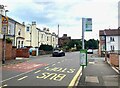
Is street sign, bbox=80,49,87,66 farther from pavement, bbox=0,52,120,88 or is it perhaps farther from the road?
the road

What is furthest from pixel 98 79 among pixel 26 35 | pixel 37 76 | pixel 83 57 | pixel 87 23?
pixel 26 35

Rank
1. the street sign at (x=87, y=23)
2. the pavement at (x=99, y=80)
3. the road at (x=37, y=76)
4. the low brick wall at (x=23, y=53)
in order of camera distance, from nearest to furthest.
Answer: the pavement at (x=99, y=80), the road at (x=37, y=76), the street sign at (x=87, y=23), the low brick wall at (x=23, y=53)

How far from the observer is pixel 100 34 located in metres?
70.8

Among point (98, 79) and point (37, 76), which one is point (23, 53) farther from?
point (98, 79)

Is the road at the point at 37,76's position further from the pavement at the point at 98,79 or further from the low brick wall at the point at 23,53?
the low brick wall at the point at 23,53

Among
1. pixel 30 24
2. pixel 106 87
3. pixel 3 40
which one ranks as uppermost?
pixel 30 24

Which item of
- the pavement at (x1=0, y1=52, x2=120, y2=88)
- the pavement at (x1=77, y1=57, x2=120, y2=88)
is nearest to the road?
the pavement at (x1=0, y1=52, x2=120, y2=88)

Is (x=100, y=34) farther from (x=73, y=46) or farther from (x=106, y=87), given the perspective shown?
(x=106, y=87)

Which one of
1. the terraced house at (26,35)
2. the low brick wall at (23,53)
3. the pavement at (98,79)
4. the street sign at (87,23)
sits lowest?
the pavement at (98,79)

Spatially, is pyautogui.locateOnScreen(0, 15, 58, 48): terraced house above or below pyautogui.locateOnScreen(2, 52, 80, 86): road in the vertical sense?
above

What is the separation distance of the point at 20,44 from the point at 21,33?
2.59 m

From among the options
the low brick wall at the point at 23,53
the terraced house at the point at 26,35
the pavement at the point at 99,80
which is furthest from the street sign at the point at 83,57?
the low brick wall at the point at 23,53

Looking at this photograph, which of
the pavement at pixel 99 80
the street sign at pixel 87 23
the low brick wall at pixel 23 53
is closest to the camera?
the pavement at pixel 99 80

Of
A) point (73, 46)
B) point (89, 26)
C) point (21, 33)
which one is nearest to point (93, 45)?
point (73, 46)
